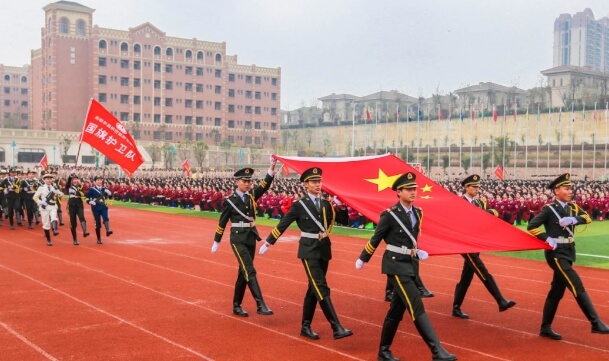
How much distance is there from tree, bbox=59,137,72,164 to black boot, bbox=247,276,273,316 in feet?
214

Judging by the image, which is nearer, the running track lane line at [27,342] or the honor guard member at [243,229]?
the running track lane line at [27,342]

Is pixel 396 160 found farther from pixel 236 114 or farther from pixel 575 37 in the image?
pixel 575 37

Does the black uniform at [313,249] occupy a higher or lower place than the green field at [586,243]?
higher

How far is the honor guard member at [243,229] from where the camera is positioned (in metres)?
8.02

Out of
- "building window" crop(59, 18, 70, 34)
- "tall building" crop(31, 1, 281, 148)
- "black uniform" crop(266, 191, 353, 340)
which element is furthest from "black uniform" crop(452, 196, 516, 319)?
"building window" crop(59, 18, 70, 34)

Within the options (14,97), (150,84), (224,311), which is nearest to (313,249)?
(224,311)

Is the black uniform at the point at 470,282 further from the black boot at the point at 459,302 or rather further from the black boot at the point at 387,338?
the black boot at the point at 387,338

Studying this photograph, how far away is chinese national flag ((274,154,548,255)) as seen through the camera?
25.0 feet

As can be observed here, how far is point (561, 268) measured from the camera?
706 centimetres

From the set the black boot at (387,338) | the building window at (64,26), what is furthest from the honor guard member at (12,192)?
the building window at (64,26)

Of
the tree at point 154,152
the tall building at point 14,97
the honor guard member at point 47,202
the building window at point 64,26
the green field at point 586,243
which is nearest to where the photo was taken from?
the green field at point 586,243

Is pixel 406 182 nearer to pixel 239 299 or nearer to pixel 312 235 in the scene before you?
pixel 312 235

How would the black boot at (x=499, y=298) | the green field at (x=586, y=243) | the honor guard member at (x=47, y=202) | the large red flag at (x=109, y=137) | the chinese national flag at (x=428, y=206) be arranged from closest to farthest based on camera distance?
the chinese national flag at (x=428, y=206)
the black boot at (x=499, y=298)
the green field at (x=586, y=243)
the honor guard member at (x=47, y=202)
the large red flag at (x=109, y=137)

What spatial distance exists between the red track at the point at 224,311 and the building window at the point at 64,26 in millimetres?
70693
